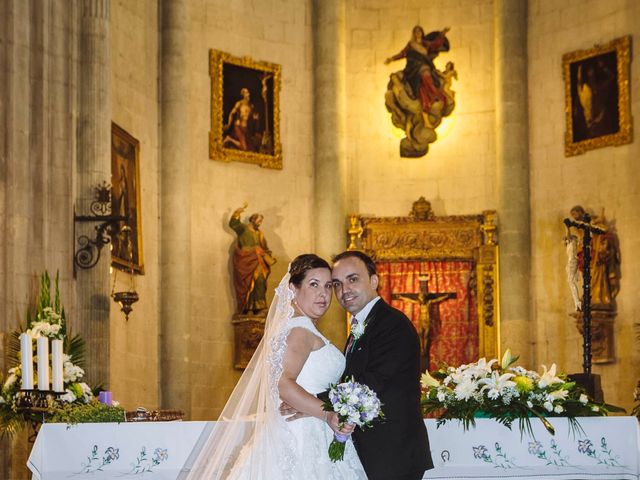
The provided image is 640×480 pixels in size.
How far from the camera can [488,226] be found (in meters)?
18.3

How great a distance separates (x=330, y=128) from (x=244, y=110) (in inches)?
54.9

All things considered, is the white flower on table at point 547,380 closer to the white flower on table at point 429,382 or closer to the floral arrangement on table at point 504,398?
the floral arrangement on table at point 504,398

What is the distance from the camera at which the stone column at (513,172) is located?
17.9 meters

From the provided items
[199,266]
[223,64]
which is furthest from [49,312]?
[223,64]

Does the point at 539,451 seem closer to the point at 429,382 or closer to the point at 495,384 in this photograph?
the point at 495,384

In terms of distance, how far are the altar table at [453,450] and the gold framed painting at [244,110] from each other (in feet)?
33.6

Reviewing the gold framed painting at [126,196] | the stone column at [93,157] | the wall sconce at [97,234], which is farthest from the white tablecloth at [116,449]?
the gold framed painting at [126,196]

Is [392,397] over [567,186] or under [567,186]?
under

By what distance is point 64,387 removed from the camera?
9609 mm

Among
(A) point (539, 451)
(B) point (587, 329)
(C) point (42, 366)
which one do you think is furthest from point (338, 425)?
(B) point (587, 329)

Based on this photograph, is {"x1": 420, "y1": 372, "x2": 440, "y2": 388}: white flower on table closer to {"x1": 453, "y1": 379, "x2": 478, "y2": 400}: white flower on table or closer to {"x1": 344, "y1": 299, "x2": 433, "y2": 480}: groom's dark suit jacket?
{"x1": 453, "y1": 379, "x2": 478, "y2": 400}: white flower on table

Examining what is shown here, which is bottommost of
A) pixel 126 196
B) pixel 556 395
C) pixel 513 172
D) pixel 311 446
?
pixel 311 446

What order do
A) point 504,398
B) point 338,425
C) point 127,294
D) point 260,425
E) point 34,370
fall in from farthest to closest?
point 127,294, point 34,370, point 504,398, point 260,425, point 338,425

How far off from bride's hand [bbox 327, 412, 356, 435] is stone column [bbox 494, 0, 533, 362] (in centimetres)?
1179
